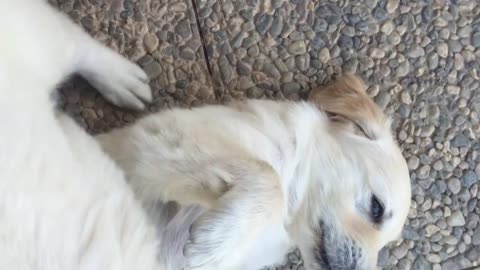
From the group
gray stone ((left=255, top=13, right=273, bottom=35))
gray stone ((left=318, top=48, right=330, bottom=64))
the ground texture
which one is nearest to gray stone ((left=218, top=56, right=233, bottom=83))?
the ground texture

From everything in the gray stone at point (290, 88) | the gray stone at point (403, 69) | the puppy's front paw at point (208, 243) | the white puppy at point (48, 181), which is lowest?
the gray stone at point (403, 69)

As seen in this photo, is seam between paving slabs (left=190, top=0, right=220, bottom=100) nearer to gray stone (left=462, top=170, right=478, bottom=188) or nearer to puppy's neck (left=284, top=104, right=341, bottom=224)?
puppy's neck (left=284, top=104, right=341, bottom=224)

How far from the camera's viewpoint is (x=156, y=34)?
70.2 inches

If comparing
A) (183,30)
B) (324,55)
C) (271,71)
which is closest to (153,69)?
(183,30)

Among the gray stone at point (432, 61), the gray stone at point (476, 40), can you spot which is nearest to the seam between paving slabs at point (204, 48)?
the gray stone at point (432, 61)

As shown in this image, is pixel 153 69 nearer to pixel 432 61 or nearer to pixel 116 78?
pixel 116 78

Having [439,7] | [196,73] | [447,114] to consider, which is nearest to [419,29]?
[439,7]

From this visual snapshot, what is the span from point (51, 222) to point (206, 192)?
30 centimetres

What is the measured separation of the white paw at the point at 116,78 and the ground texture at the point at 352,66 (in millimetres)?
42

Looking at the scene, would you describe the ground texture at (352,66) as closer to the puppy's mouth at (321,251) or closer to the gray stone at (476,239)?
the gray stone at (476,239)

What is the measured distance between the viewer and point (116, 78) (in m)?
1.66

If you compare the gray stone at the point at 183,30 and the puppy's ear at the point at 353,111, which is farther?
the gray stone at the point at 183,30

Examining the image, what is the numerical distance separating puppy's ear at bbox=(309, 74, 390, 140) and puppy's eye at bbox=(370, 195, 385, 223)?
134 mm

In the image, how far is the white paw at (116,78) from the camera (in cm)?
162
